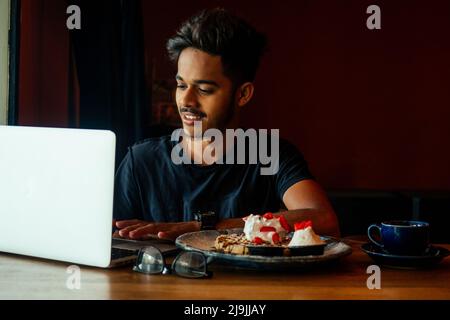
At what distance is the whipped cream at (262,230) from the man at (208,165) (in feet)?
1.68

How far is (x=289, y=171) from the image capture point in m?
2.25

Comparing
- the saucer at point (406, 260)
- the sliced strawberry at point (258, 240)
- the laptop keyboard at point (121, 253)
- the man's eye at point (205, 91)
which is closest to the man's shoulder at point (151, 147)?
the man's eye at point (205, 91)

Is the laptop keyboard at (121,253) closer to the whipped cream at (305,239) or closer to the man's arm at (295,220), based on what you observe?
the man's arm at (295,220)

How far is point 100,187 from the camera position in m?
1.45

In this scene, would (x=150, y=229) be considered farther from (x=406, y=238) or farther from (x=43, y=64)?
(x=43, y=64)

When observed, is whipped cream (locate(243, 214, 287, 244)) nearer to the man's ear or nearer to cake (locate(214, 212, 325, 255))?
cake (locate(214, 212, 325, 255))

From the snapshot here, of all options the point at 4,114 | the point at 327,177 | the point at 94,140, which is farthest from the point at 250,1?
the point at 94,140

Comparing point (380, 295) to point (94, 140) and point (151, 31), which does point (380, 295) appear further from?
point (151, 31)

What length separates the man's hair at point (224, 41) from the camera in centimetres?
225

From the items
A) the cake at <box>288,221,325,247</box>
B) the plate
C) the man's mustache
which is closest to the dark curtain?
the man's mustache

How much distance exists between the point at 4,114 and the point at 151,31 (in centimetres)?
199

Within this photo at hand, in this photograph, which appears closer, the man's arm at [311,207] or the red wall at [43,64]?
the man's arm at [311,207]

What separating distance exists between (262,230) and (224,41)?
34.2 inches

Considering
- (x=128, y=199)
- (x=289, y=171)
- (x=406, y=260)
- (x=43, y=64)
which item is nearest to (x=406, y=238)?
(x=406, y=260)
